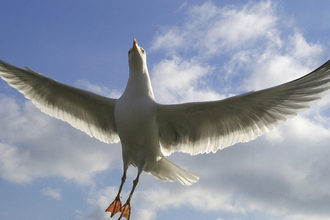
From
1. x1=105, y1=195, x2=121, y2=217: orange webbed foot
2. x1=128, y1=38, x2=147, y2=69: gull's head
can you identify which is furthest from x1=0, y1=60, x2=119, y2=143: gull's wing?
x1=105, y1=195, x2=121, y2=217: orange webbed foot

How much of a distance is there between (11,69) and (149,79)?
116 inches

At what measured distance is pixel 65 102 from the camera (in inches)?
235

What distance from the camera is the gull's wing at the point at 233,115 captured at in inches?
180

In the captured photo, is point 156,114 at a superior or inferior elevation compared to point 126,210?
superior

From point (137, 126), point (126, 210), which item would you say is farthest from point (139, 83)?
point (126, 210)

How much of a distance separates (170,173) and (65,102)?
2.61 m

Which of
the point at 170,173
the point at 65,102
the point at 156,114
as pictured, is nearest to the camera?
the point at 156,114

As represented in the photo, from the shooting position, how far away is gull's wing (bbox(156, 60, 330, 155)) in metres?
4.56

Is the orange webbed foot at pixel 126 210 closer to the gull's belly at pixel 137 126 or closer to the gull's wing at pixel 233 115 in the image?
the gull's belly at pixel 137 126

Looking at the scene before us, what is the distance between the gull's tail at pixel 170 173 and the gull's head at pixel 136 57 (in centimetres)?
178

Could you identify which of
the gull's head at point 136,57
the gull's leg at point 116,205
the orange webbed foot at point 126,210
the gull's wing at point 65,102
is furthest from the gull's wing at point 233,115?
the orange webbed foot at point 126,210

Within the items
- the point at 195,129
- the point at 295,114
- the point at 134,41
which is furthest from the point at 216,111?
the point at 134,41

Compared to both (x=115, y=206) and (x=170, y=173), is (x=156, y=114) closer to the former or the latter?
(x=170, y=173)

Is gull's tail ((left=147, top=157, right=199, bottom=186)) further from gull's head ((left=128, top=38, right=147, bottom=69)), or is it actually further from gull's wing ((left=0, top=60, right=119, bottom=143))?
gull's head ((left=128, top=38, right=147, bottom=69))
